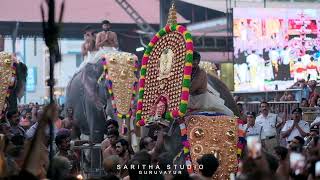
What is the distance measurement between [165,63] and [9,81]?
3913 millimetres

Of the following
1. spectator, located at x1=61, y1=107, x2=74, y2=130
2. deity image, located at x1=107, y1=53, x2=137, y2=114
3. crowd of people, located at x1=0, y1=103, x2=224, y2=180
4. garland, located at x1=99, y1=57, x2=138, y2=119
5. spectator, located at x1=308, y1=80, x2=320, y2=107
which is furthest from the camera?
spectator, located at x1=308, y1=80, x2=320, y2=107

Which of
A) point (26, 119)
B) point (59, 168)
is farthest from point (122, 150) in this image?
point (26, 119)

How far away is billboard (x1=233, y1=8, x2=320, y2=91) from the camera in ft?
87.3

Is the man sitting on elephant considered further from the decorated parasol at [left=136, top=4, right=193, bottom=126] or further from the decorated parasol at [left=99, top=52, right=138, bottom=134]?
the decorated parasol at [left=99, top=52, right=138, bottom=134]

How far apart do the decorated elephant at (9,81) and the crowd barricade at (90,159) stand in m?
1.59

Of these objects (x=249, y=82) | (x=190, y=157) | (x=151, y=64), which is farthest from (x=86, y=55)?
(x=249, y=82)

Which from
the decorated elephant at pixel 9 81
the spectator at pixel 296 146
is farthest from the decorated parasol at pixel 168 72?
the decorated elephant at pixel 9 81

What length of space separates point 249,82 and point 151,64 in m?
15.8

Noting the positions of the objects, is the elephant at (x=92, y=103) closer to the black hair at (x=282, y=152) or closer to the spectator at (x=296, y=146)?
the spectator at (x=296, y=146)

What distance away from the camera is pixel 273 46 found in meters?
27.7

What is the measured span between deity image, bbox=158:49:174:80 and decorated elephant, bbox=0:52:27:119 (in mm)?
3489

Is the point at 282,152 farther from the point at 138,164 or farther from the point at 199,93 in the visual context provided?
the point at 199,93

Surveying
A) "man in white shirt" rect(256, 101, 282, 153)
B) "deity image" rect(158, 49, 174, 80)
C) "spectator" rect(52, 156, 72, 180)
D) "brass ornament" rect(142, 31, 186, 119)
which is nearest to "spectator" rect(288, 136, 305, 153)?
"brass ornament" rect(142, 31, 186, 119)

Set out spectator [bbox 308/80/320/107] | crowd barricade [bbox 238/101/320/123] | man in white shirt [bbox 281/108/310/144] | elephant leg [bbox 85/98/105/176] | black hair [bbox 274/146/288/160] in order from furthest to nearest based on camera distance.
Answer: spectator [bbox 308/80/320/107]
elephant leg [bbox 85/98/105/176]
crowd barricade [bbox 238/101/320/123]
man in white shirt [bbox 281/108/310/144]
black hair [bbox 274/146/288/160]
